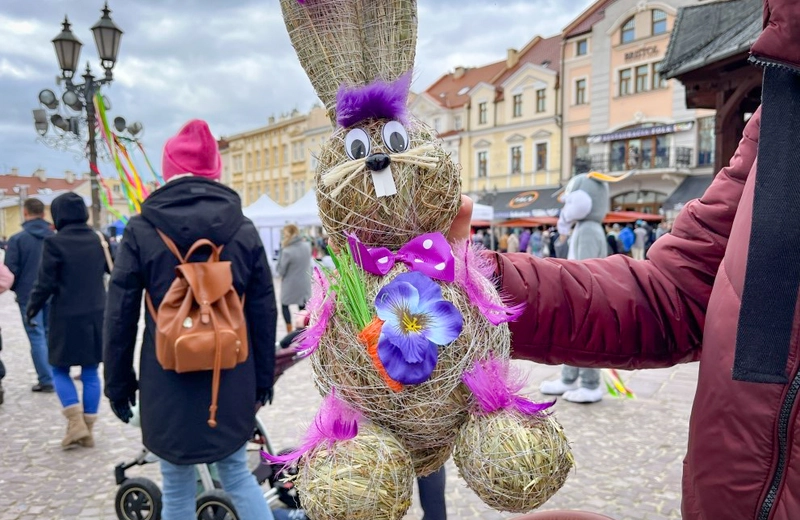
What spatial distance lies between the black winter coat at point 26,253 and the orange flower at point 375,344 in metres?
5.18

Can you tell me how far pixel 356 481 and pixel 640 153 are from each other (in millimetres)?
27169

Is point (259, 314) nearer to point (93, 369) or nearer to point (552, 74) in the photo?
point (93, 369)

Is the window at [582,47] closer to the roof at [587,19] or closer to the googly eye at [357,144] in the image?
the roof at [587,19]

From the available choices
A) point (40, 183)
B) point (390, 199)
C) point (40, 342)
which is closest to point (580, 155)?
point (40, 342)

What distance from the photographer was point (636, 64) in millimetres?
25656

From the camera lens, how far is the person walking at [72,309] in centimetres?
416

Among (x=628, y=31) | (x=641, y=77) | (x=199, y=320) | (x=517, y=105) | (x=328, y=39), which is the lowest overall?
(x=199, y=320)

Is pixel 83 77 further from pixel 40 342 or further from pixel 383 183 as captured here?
pixel 383 183

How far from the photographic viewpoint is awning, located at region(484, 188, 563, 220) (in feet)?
88.4

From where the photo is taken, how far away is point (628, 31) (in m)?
25.8

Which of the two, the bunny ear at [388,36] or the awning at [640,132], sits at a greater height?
the awning at [640,132]

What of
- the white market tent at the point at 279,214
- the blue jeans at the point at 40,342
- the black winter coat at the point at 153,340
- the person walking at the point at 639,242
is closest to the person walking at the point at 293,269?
the blue jeans at the point at 40,342

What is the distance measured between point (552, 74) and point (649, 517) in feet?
93.8

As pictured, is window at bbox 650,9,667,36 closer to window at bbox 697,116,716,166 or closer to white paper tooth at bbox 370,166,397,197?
window at bbox 697,116,716,166
